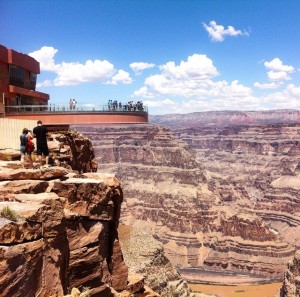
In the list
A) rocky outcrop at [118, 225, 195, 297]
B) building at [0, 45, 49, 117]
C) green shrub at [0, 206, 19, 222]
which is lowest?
rocky outcrop at [118, 225, 195, 297]

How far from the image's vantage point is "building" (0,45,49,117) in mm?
37594

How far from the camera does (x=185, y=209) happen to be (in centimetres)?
14050

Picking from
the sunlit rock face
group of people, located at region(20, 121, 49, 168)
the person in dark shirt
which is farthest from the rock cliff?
the sunlit rock face

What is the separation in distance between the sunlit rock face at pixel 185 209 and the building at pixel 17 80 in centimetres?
7843

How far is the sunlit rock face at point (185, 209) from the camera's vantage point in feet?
393

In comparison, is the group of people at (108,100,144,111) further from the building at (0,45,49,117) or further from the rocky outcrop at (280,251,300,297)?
the rocky outcrop at (280,251,300,297)

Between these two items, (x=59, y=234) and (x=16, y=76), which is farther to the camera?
(x=16, y=76)

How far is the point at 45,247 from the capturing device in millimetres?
12633

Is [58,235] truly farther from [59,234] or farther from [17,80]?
[17,80]

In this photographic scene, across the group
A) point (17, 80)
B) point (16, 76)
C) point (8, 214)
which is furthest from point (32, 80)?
point (8, 214)

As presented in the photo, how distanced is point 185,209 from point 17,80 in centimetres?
10480

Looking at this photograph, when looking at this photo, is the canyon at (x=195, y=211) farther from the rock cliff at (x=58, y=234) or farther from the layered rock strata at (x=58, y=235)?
the layered rock strata at (x=58, y=235)

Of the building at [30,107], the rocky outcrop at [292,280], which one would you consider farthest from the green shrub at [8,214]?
the rocky outcrop at [292,280]

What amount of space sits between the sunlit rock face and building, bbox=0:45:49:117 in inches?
3088
